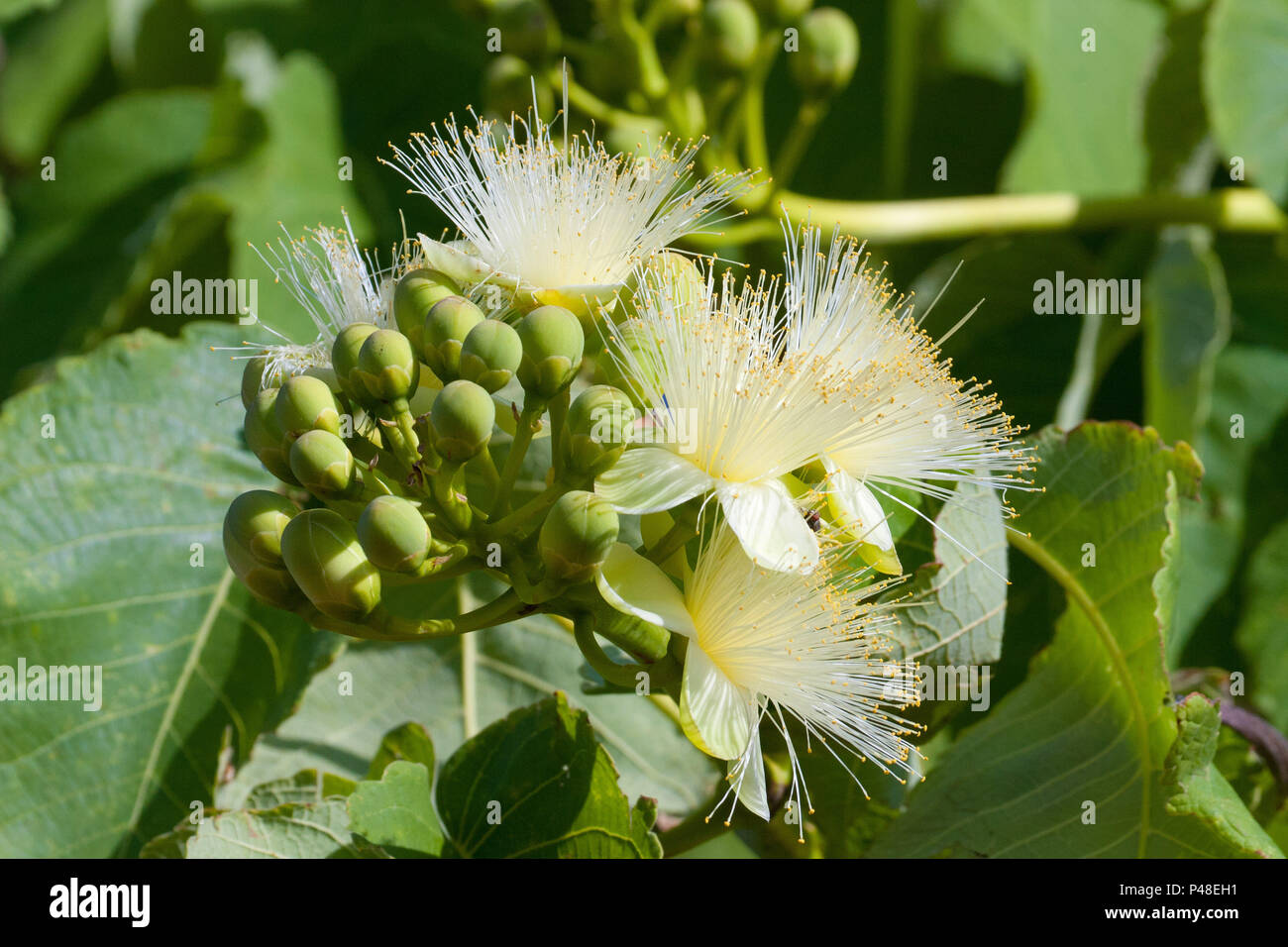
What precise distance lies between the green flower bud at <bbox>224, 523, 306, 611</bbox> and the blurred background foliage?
2.67 ft

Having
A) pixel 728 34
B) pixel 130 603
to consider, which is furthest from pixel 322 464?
pixel 728 34

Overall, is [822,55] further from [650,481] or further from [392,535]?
[392,535]

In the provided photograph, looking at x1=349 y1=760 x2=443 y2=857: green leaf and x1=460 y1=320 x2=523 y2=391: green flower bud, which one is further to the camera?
x1=349 y1=760 x2=443 y2=857: green leaf

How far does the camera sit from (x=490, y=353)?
3.69ft

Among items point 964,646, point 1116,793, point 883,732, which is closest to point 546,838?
point 883,732

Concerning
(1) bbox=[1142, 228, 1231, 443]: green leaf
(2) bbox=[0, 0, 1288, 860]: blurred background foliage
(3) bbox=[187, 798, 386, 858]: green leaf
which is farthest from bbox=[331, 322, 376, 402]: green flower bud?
(1) bbox=[1142, 228, 1231, 443]: green leaf

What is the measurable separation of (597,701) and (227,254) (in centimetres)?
128

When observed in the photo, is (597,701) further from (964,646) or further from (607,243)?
(607,243)

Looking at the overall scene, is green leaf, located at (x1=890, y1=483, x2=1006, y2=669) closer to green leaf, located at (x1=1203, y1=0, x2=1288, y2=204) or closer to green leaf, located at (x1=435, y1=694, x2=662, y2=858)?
green leaf, located at (x1=435, y1=694, x2=662, y2=858)

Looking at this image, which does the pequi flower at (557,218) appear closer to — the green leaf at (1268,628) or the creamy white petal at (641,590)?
the creamy white petal at (641,590)

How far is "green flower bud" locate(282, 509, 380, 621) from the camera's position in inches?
41.9

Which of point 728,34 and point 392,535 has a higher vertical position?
point 728,34

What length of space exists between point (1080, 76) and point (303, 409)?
2.27 m

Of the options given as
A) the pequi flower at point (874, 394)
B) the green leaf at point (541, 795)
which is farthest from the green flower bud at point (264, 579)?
the pequi flower at point (874, 394)
